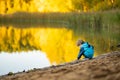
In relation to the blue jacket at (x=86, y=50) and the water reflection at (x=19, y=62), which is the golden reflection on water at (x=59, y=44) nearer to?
the water reflection at (x=19, y=62)

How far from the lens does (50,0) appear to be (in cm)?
5359

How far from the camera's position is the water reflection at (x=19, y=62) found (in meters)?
12.1

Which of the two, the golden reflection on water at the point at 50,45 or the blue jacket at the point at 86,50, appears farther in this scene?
the golden reflection on water at the point at 50,45

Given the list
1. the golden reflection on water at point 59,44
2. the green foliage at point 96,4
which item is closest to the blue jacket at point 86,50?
the golden reflection on water at point 59,44

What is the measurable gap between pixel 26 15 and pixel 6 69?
107 ft

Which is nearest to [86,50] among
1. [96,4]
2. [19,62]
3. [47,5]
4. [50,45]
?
[19,62]

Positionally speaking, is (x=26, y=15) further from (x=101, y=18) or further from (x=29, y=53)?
(x=29, y=53)

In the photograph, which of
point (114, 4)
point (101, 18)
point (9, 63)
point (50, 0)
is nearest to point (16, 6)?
point (50, 0)

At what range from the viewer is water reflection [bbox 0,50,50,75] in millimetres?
12083

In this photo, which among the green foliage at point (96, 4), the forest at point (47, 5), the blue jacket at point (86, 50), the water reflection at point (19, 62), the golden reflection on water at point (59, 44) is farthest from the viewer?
the forest at point (47, 5)

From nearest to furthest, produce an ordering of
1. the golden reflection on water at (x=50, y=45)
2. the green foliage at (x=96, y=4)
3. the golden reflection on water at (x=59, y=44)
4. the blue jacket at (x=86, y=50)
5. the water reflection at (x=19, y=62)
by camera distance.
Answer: the blue jacket at (x=86, y=50) → the water reflection at (x=19, y=62) → the golden reflection on water at (x=50, y=45) → the golden reflection on water at (x=59, y=44) → the green foliage at (x=96, y=4)

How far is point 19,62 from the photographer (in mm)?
13406

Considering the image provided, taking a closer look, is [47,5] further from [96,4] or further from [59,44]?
[59,44]

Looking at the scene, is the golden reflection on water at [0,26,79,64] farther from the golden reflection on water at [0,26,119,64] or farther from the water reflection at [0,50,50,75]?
the water reflection at [0,50,50,75]
